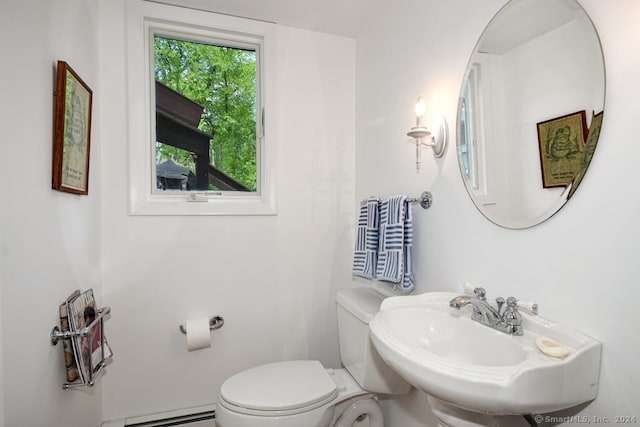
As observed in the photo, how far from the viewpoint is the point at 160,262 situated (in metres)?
1.74

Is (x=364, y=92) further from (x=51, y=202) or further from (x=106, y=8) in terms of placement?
(x=51, y=202)

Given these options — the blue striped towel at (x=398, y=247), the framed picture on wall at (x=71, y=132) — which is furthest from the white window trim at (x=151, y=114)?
the blue striped towel at (x=398, y=247)

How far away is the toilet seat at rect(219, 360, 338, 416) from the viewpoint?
1.29 m

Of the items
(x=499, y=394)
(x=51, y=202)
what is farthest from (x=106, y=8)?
(x=499, y=394)

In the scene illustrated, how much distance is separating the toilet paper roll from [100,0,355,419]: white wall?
0.10 meters

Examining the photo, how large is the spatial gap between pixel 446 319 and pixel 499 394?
430 millimetres

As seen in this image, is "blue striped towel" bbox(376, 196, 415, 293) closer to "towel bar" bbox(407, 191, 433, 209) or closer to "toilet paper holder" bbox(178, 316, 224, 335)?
"towel bar" bbox(407, 191, 433, 209)

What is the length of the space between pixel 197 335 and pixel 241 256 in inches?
17.7

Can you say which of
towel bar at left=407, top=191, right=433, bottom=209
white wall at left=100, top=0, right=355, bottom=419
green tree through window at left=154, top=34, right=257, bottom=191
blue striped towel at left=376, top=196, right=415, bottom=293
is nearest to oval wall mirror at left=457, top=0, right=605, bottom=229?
towel bar at left=407, top=191, right=433, bottom=209

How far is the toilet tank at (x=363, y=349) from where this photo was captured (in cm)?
140

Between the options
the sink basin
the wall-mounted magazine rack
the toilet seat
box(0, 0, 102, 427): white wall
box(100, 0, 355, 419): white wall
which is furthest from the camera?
box(100, 0, 355, 419): white wall

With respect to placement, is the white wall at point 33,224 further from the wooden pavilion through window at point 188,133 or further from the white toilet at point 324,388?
the white toilet at point 324,388

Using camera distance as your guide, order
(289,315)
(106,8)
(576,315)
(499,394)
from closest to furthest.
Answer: (499,394) < (576,315) < (106,8) < (289,315)

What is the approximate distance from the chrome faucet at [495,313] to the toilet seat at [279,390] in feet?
2.30
